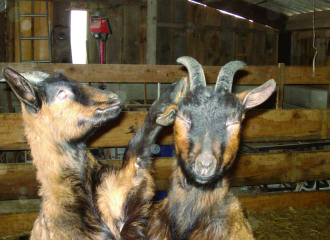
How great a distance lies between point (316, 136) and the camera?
493 cm

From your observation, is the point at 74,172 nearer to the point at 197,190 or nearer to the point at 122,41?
the point at 197,190

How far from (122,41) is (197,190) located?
908 centimetres

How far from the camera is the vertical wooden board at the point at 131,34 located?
10875 millimetres

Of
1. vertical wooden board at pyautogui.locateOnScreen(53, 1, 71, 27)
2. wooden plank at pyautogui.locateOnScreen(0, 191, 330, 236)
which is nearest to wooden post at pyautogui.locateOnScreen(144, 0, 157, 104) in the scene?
vertical wooden board at pyautogui.locateOnScreen(53, 1, 71, 27)

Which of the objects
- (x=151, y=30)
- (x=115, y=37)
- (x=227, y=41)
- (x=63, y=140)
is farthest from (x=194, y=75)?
(x=227, y=41)

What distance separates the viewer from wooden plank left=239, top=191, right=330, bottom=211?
4789mm

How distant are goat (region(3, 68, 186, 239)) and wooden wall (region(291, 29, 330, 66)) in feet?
28.7

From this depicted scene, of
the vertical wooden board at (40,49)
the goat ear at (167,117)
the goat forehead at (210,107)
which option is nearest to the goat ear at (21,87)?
the goat ear at (167,117)

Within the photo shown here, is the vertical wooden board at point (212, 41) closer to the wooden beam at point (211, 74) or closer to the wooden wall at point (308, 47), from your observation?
the wooden wall at point (308, 47)

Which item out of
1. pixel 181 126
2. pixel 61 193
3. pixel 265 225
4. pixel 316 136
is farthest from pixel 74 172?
pixel 316 136

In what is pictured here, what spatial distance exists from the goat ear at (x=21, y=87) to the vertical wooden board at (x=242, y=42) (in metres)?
10.8

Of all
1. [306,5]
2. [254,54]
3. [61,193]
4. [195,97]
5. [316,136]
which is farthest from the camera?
[254,54]

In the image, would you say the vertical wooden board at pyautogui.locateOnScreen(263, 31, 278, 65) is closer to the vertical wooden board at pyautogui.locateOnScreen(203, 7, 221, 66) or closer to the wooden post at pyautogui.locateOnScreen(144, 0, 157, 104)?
the vertical wooden board at pyautogui.locateOnScreen(203, 7, 221, 66)

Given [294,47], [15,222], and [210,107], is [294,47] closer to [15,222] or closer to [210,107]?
[210,107]
